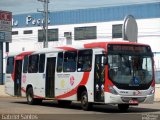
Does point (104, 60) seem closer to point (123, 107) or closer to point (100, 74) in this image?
point (100, 74)

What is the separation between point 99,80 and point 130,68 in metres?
1.37

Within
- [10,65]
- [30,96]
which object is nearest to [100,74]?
[30,96]

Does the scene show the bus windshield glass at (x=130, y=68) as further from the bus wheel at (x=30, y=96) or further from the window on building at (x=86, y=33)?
the window on building at (x=86, y=33)

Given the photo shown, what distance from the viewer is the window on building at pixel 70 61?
74.8 ft

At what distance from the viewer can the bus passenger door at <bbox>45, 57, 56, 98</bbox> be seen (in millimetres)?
24561

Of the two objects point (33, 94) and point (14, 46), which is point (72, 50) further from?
point (14, 46)

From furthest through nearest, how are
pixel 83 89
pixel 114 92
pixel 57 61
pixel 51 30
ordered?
pixel 51 30, pixel 57 61, pixel 83 89, pixel 114 92

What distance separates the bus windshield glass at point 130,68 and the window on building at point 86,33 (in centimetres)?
6348

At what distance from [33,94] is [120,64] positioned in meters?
7.46

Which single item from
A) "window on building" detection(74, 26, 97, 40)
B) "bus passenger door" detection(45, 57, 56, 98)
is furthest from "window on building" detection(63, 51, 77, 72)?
"window on building" detection(74, 26, 97, 40)

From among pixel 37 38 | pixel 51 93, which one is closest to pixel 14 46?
pixel 37 38

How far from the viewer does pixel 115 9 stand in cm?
8294

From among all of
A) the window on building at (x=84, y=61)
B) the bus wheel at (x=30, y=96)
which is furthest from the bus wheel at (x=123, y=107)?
the bus wheel at (x=30, y=96)

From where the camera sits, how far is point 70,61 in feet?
75.7
